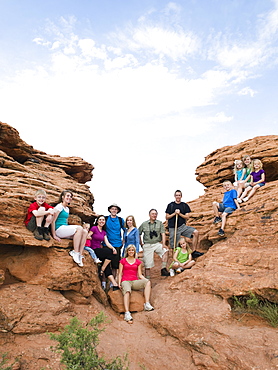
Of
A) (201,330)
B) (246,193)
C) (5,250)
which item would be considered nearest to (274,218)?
(246,193)

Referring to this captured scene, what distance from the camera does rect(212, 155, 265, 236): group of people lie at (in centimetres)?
1110

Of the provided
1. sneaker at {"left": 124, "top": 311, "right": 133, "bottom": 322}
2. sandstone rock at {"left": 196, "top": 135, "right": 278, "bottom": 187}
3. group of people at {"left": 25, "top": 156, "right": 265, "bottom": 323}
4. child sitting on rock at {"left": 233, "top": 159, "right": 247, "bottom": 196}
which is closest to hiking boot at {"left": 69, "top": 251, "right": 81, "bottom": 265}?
group of people at {"left": 25, "top": 156, "right": 265, "bottom": 323}

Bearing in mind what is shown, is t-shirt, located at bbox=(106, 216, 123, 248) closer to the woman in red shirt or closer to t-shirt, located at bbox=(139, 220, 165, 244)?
the woman in red shirt

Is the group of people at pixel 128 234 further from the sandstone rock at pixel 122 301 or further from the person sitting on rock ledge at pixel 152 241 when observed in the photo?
the sandstone rock at pixel 122 301

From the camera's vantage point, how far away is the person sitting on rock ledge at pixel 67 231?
27.8ft

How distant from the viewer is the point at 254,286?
7.51m

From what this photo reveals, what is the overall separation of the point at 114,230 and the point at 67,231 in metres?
2.52

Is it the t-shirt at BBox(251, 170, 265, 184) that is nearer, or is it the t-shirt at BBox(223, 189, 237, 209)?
the t-shirt at BBox(223, 189, 237, 209)

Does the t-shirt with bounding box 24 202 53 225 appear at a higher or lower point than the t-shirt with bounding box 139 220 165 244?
higher

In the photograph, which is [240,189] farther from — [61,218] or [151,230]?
[61,218]

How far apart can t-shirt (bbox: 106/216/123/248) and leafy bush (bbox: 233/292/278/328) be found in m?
5.02

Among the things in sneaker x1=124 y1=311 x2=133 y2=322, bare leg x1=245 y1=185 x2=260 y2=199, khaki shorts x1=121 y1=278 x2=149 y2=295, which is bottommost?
sneaker x1=124 y1=311 x2=133 y2=322

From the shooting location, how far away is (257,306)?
23.6ft

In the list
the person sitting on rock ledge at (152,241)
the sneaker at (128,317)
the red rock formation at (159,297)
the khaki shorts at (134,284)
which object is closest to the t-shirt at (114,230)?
the person sitting on rock ledge at (152,241)
